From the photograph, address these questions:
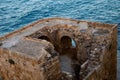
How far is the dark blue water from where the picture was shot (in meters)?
56.5

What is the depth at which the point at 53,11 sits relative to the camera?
61.9 metres

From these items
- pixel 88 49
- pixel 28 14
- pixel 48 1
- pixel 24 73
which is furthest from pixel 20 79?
pixel 48 1

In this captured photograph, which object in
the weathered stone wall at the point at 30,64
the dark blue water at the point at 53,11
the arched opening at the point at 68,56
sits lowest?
the dark blue water at the point at 53,11

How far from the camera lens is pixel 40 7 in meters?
64.5

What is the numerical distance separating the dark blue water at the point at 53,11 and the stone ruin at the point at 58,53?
24.2 meters

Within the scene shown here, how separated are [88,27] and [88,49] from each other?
2.92m

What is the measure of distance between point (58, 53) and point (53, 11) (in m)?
37.0

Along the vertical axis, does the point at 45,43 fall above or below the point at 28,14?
above

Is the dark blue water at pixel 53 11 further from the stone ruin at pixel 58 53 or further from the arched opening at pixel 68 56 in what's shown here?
the stone ruin at pixel 58 53

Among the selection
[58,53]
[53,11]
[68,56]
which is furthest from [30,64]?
[53,11]

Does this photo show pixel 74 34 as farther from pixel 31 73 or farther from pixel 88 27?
pixel 31 73

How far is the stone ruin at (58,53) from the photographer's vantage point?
79.0 feet

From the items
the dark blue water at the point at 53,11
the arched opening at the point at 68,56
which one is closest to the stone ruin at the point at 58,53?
the arched opening at the point at 68,56

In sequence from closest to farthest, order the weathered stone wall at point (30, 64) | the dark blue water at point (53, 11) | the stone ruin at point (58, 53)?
the weathered stone wall at point (30, 64)
the stone ruin at point (58, 53)
the dark blue water at point (53, 11)
